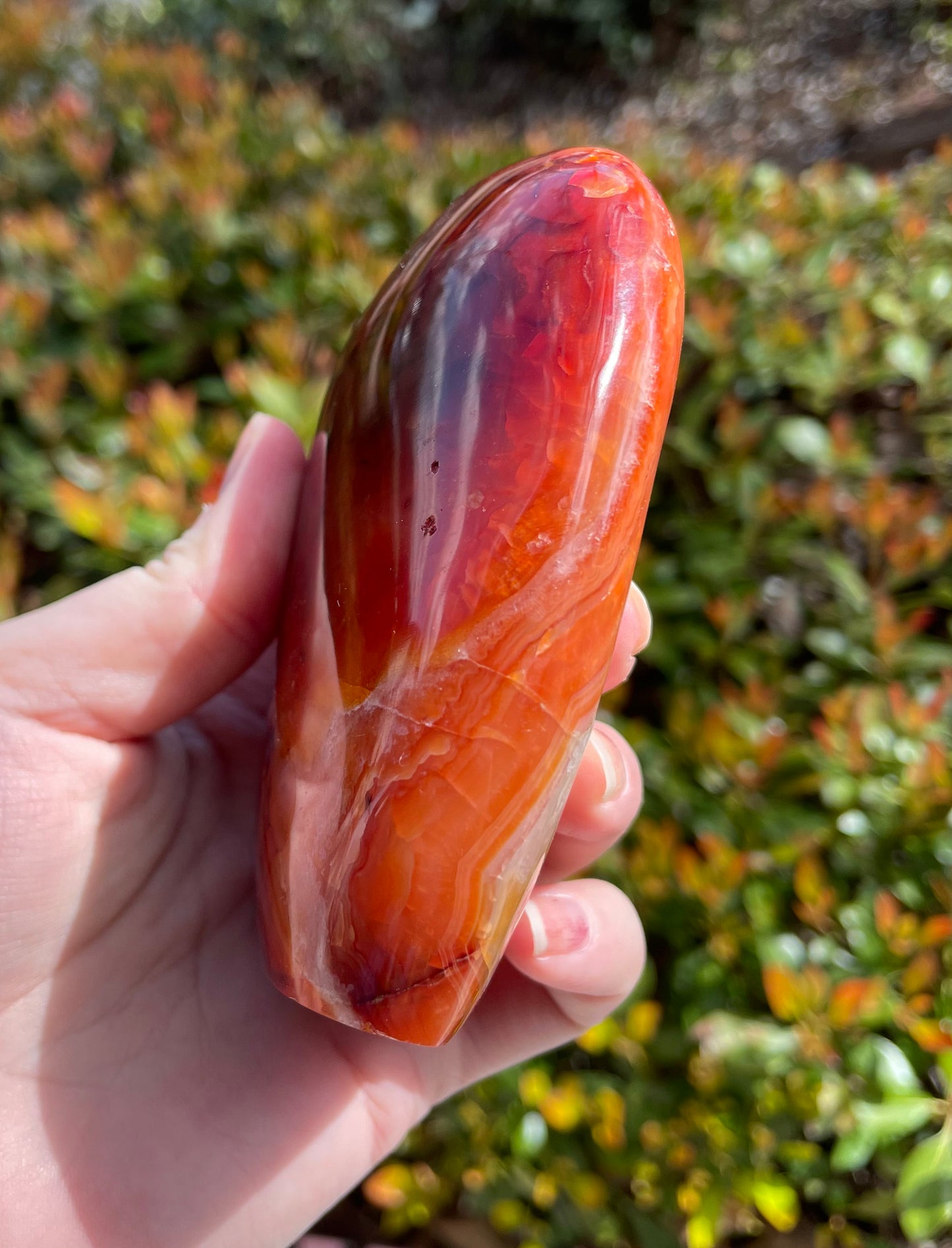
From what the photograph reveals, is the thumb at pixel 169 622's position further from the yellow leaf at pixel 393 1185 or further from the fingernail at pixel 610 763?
the yellow leaf at pixel 393 1185

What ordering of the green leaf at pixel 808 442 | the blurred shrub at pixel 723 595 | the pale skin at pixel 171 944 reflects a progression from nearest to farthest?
the pale skin at pixel 171 944
the blurred shrub at pixel 723 595
the green leaf at pixel 808 442

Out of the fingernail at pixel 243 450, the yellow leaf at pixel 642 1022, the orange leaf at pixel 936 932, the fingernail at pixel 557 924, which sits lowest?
the yellow leaf at pixel 642 1022

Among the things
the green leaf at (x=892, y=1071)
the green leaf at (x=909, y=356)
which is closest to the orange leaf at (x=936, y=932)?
the green leaf at (x=892, y=1071)

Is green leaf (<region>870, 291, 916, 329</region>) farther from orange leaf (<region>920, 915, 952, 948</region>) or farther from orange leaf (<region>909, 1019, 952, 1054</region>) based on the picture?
orange leaf (<region>909, 1019, 952, 1054</region>)

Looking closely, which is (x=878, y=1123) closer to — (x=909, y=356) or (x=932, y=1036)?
(x=932, y=1036)

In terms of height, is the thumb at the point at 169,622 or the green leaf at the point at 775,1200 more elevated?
the thumb at the point at 169,622

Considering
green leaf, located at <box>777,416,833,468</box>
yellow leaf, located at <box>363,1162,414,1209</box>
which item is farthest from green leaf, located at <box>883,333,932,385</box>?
yellow leaf, located at <box>363,1162,414,1209</box>


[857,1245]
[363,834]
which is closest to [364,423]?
[363,834]
